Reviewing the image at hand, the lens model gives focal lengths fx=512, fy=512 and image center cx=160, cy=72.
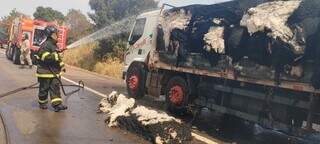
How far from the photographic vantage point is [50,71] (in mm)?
10078

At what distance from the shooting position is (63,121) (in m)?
9.01

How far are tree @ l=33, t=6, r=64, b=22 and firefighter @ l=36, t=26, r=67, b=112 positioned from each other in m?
43.4

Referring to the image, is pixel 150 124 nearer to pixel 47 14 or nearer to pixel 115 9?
pixel 115 9

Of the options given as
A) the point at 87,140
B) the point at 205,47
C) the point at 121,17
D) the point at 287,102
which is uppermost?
the point at 121,17

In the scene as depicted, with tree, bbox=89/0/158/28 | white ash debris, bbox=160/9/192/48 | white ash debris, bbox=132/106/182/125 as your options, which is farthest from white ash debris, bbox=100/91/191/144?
tree, bbox=89/0/158/28

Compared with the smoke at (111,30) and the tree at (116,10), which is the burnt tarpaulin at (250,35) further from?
the tree at (116,10)

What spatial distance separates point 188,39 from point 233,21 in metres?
1.44

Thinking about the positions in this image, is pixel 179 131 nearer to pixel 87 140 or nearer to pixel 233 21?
pixel 87 140

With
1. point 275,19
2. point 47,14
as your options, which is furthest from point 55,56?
point 47,14

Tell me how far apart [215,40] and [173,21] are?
74.8 inches

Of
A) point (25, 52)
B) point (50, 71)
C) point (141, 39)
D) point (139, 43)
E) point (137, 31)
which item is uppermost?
point (137, 31)

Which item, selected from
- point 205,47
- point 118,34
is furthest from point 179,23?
point 118,34

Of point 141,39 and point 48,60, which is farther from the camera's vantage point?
point 141,39

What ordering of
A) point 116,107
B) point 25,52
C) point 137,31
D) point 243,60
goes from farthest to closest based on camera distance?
point 25,52
point 137,31
point 116,107
point 243,60
